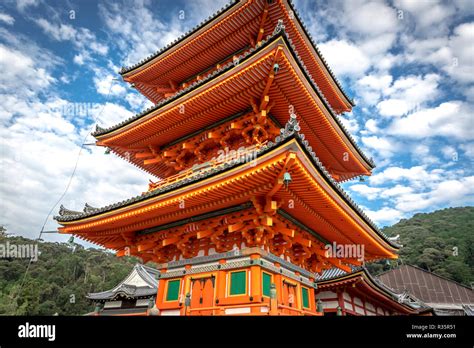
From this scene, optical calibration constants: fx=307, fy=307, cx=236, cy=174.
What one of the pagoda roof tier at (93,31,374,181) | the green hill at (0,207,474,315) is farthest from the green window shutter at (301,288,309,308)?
A: the green hill at (0,207,474,315)

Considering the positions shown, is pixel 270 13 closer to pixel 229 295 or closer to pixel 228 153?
pixel 228 153

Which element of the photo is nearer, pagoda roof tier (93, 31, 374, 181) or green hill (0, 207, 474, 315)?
pagoda roof tier (93, 31, 374, 181)

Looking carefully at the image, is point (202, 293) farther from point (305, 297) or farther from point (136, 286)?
point (136, 286)

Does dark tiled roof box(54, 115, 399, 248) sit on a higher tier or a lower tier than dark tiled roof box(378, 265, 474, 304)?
lower

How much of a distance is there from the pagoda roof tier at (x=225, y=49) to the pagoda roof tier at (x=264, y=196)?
7421mm

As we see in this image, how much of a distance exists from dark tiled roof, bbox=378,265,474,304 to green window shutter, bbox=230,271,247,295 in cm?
4439

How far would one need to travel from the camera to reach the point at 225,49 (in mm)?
14273

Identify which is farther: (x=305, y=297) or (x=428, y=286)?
(x=428, y=286)

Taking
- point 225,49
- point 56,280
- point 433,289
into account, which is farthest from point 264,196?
point 56,280

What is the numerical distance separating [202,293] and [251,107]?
21.8 ft

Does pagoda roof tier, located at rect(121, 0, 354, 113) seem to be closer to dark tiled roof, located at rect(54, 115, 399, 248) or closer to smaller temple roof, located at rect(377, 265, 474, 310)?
dark tiled roof, located at rect(54, 115, 399, 248)

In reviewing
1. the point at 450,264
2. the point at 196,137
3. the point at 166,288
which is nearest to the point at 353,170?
the point at 196,137

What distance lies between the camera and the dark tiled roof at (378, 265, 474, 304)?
44125 mm
